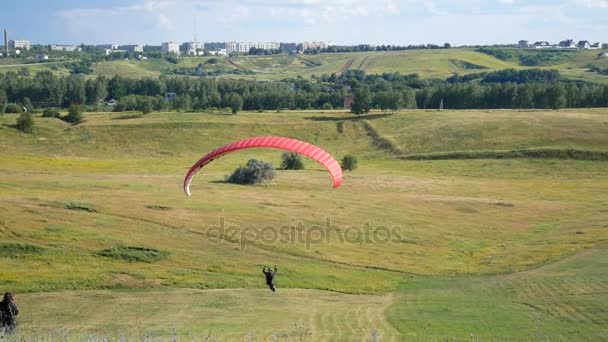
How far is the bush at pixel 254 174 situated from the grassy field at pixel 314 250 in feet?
4.85

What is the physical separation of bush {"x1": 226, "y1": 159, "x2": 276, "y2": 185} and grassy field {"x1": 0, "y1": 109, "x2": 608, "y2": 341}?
4.85ft

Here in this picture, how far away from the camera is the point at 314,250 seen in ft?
133

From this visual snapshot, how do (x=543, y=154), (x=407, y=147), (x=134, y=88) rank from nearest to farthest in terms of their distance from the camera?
1. (x=543, y=154)
2. (x=407, y=147)
3. (x=134, y=88)

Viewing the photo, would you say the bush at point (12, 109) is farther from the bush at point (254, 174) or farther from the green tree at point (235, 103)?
the bush at point (254, 174)

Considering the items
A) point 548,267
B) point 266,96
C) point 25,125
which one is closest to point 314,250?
point 548,267

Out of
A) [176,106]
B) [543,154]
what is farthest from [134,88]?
[543,154]

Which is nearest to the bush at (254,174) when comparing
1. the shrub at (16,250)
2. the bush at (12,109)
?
the shrub at (16,250)

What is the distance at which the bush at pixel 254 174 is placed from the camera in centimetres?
6450

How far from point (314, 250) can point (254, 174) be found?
24818 millimetres

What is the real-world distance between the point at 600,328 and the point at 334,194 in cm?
3558

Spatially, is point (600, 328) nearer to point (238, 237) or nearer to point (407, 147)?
point (238, 237)

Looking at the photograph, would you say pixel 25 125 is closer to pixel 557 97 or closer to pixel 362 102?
pixel 362 102

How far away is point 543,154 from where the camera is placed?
8556 centimetres

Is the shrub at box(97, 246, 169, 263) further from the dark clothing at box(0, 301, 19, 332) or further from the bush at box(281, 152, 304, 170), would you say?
the bush at box(281, 152, 304, 170)
